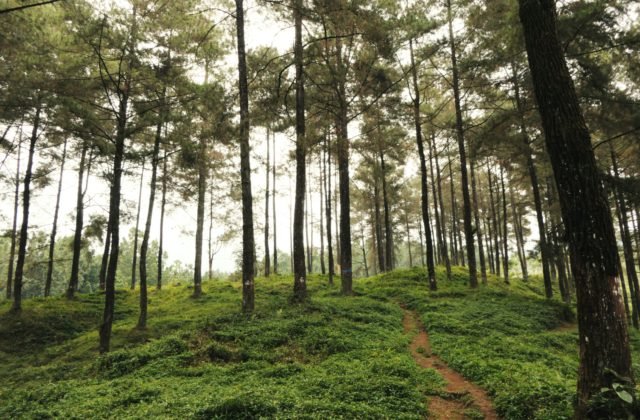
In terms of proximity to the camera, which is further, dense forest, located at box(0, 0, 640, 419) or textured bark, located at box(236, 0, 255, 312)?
textured bark, located at box(236, 0, 255, 312)

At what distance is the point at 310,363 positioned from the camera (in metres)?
8.05

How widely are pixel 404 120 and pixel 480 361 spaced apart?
14791 mm

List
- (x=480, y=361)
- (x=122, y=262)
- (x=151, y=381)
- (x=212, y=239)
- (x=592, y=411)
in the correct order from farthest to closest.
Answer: (x=122, y=262) → (x=212, y=239) → (x=480, y=361) → (x=151, y=381) → (x=592, y=411)

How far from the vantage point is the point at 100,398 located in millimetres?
6387

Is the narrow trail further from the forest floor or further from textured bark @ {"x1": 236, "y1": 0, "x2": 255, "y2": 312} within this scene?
textured bark @ {"x1": 236, "y1": 0, "x2": 255, "y2": 312}

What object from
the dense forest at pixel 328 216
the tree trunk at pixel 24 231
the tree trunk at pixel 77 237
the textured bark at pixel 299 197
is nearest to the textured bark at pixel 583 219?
the dense forest at pixel 328 216

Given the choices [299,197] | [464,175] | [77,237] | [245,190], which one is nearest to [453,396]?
[245,190]

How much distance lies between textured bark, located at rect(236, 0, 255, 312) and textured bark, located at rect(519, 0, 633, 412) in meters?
9.00

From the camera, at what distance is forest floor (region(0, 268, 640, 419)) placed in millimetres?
5648

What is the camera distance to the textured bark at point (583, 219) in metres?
4.14

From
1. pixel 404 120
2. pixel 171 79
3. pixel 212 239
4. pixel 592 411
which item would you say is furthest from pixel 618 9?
pixel 212 239

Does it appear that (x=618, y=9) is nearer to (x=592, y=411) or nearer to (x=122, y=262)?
(x=592, y=411)

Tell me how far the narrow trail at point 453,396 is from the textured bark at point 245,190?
18.6 feet

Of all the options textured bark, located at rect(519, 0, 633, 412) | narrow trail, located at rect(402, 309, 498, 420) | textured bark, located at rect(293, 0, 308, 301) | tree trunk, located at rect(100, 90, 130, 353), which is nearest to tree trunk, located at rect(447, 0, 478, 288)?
textured bark, located at rect(293, 0, 308, 301)
